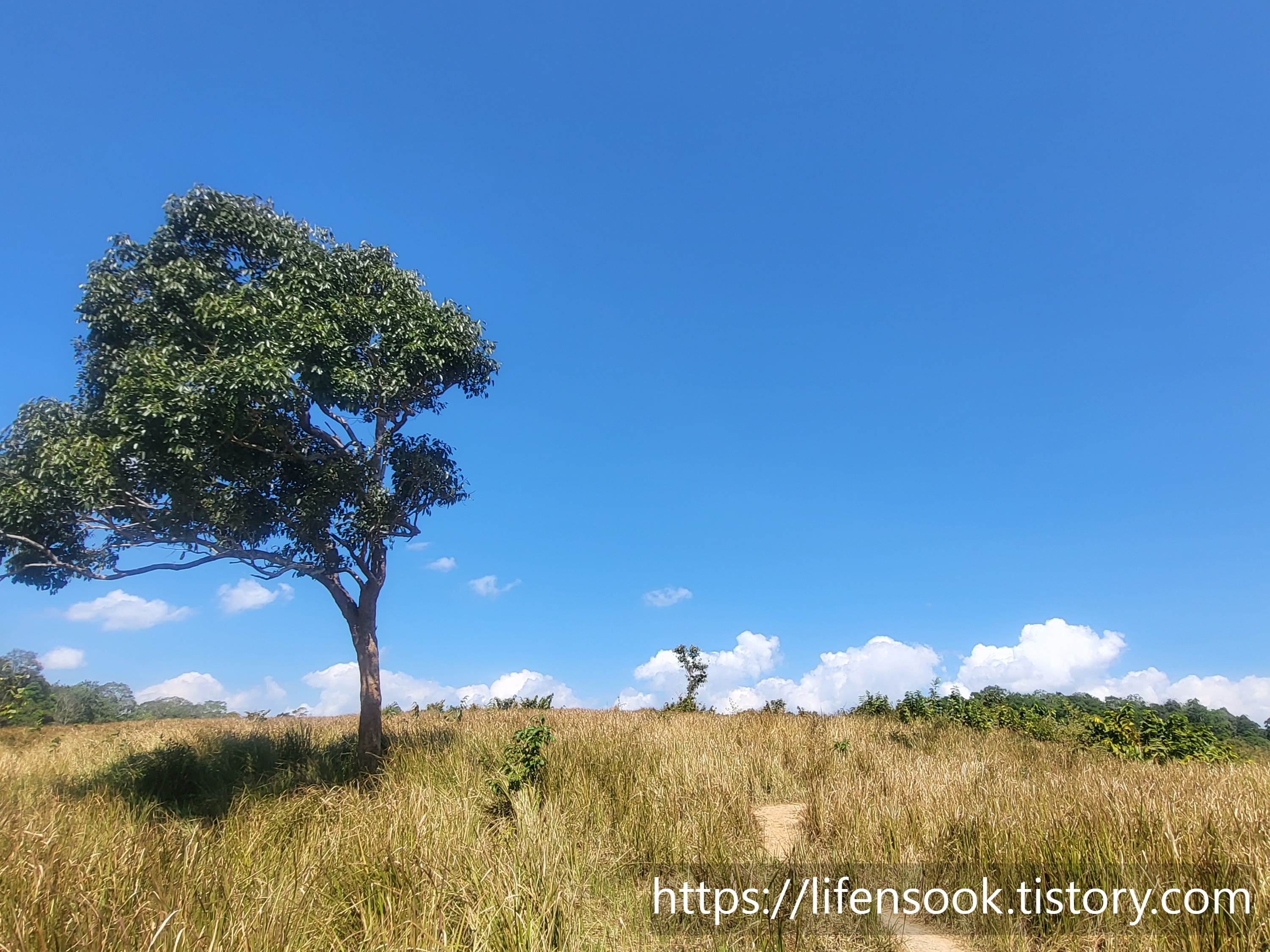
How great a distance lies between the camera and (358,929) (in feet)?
13.5

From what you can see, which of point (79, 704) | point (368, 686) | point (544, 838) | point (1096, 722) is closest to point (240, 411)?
point (368, 686)

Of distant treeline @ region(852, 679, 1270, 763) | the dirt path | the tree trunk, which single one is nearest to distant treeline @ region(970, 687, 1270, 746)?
distant treeline @ region(852, 679, 1270, 763)

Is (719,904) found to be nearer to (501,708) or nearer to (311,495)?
(311,495)

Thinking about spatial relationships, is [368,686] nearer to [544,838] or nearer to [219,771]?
[219,771]

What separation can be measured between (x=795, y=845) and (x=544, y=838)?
2.41m

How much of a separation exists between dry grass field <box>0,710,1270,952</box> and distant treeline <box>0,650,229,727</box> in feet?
56.6

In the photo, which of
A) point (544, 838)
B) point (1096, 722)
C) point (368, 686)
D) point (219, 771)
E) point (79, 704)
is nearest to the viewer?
point (544, 838)

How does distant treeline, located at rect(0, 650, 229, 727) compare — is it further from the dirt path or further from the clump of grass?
the dirt path

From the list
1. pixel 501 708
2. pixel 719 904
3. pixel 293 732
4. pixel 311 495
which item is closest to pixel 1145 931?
pixel 719 904

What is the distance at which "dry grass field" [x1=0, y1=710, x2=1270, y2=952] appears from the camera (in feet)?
12.8

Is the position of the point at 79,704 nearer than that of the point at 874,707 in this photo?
No

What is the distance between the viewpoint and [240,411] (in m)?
9.45

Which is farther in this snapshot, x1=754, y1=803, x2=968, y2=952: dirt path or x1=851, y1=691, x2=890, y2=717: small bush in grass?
x1=851, y1=691, x2=890, y2=717: small bush in grass

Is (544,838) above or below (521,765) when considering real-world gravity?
above
